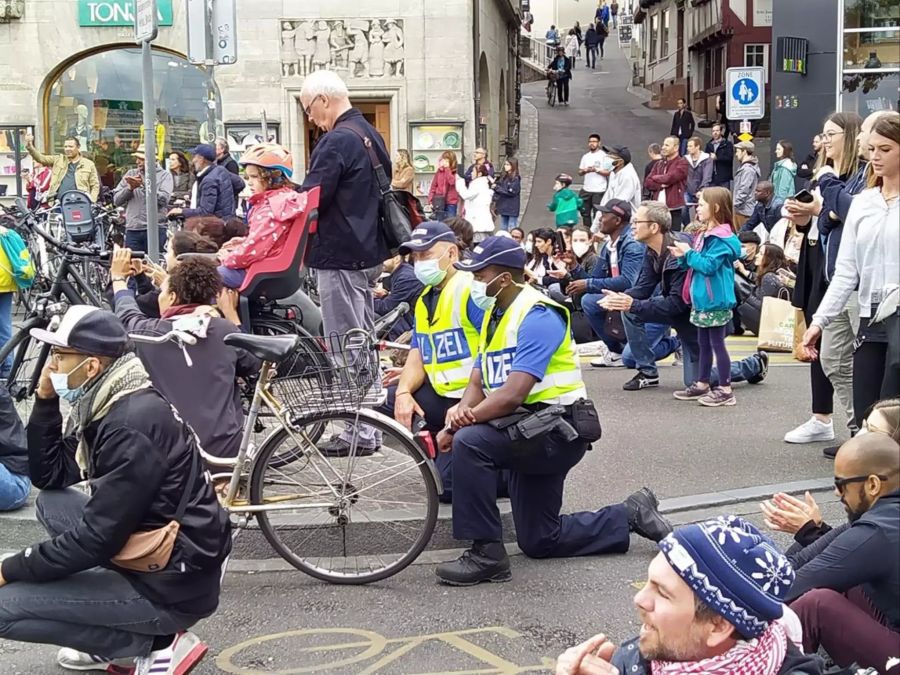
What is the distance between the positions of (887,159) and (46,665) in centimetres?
423

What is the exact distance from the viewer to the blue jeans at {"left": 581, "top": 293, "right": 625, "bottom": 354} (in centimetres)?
1048

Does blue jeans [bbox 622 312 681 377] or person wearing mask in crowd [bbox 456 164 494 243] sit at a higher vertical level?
person wearing mask in crowd [bbox 456 164 494 243]

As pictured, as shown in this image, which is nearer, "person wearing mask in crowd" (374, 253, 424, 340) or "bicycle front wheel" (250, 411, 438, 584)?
"bicycle front wheel" (250, 411, 438, 584)

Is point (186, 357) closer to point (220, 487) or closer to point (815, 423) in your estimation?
point (220, 487)

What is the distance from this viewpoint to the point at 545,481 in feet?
17.8

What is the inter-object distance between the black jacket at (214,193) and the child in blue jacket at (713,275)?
5348mm

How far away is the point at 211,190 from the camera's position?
12.3 meters

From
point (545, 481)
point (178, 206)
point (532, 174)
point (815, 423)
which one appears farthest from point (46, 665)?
point (532, 174)

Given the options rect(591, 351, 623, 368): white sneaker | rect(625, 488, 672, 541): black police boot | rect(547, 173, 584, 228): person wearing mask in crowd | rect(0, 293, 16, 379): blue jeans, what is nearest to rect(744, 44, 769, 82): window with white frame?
rect(547, 173, 584, 228): person wearing mask in crowd

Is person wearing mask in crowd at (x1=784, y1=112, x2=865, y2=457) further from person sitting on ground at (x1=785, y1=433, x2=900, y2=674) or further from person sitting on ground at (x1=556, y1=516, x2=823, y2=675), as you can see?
person sitting on ground at (x1=556, y1=516, x2=823, y2=675)

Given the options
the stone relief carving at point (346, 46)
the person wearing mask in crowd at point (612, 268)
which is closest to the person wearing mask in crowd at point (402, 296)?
the person wearing mask in crowd at point (612, 268)

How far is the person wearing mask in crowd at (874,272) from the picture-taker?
5.54m

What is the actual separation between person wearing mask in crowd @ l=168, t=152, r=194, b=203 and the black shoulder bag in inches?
355

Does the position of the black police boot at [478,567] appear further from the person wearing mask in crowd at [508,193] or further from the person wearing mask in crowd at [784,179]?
the person wearing mask in crowd at [508,193]
